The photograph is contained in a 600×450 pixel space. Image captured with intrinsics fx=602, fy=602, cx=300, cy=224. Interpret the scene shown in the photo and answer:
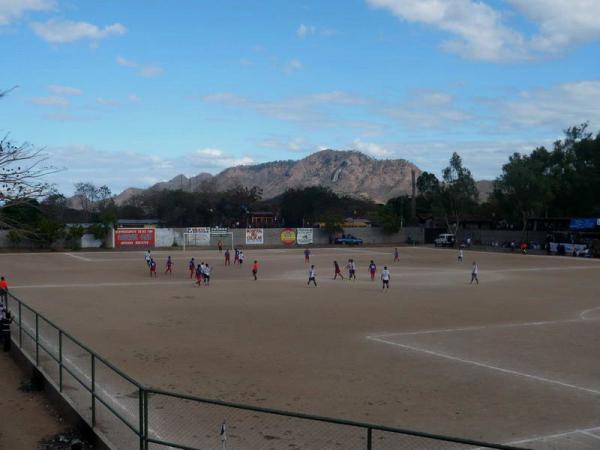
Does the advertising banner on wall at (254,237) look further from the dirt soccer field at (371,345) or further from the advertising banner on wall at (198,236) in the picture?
the dirt soccer field at (371,345)

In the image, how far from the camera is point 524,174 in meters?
77.2

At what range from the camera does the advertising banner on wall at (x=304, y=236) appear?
270 feet

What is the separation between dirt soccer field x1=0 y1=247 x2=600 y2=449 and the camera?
1134cm

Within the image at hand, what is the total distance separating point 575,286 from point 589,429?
88.6ft

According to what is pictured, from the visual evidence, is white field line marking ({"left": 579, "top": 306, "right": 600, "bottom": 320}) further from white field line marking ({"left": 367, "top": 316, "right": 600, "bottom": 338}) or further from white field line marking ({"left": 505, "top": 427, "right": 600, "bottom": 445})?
white field line marking ({"left": 505, "top": 427, "right": 600, "bottom": 445})

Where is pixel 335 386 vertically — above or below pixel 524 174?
below

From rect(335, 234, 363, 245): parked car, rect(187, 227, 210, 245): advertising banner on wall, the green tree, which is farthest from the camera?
rect(335, 234, 363, 245): parked car

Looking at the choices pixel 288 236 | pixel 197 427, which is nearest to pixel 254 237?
pixel 288 236

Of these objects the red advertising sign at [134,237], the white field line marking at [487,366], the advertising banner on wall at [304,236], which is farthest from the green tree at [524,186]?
the white field line marking at [487,366]

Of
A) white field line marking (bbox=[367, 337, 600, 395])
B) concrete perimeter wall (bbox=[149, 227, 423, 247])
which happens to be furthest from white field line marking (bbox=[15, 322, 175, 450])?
concrete perimeter wall (bbox=[149, 227, 423, 247])

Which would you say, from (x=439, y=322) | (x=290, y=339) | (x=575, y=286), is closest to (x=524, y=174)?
(x=575, y=286)

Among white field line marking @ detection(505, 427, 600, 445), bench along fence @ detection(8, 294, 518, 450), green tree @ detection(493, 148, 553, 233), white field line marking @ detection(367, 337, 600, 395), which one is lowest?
white field line marking @ detection(505, 427, 600, 445)

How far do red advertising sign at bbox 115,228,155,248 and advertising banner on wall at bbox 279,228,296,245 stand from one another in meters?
17.1

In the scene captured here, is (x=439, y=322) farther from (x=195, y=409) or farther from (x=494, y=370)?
(x=195, y=409)
